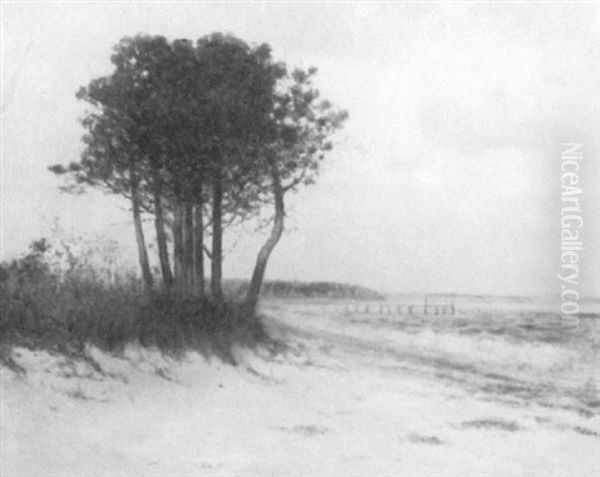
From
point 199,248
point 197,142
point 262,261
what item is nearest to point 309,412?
point 262,261

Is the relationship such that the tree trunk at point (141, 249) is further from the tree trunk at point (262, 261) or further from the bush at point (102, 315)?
the tree trunk at point (262, 261)

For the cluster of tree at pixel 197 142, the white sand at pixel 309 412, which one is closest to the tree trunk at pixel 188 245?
the cluster of tree at pixel 197 142

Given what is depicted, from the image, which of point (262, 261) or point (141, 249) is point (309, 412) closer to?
point (262, 261)

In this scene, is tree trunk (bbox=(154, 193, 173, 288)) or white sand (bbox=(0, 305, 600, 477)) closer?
white sand (bbox=(0, 305, 600, 477))

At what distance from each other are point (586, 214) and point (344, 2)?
0.94 m

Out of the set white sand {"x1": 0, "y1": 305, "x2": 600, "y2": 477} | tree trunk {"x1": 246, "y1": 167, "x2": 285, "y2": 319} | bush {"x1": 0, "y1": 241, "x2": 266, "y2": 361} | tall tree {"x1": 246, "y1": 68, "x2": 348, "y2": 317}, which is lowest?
white sand {"x1": 0, "y1": 305, "x2": 600, "y2": 477}

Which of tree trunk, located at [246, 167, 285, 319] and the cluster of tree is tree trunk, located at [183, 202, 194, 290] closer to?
the cluster of tree

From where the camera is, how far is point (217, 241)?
201 cm

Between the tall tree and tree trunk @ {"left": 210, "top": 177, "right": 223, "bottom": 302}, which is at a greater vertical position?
the tall tree

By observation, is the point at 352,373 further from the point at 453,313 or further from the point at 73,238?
the point at 73,238

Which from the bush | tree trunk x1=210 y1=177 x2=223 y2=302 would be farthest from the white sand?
tree trunk x1=210 y1=177 x2=223 y2=302

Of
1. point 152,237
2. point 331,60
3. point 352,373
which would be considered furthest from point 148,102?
point 352,373

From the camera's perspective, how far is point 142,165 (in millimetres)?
1995

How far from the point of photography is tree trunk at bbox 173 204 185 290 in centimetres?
200
